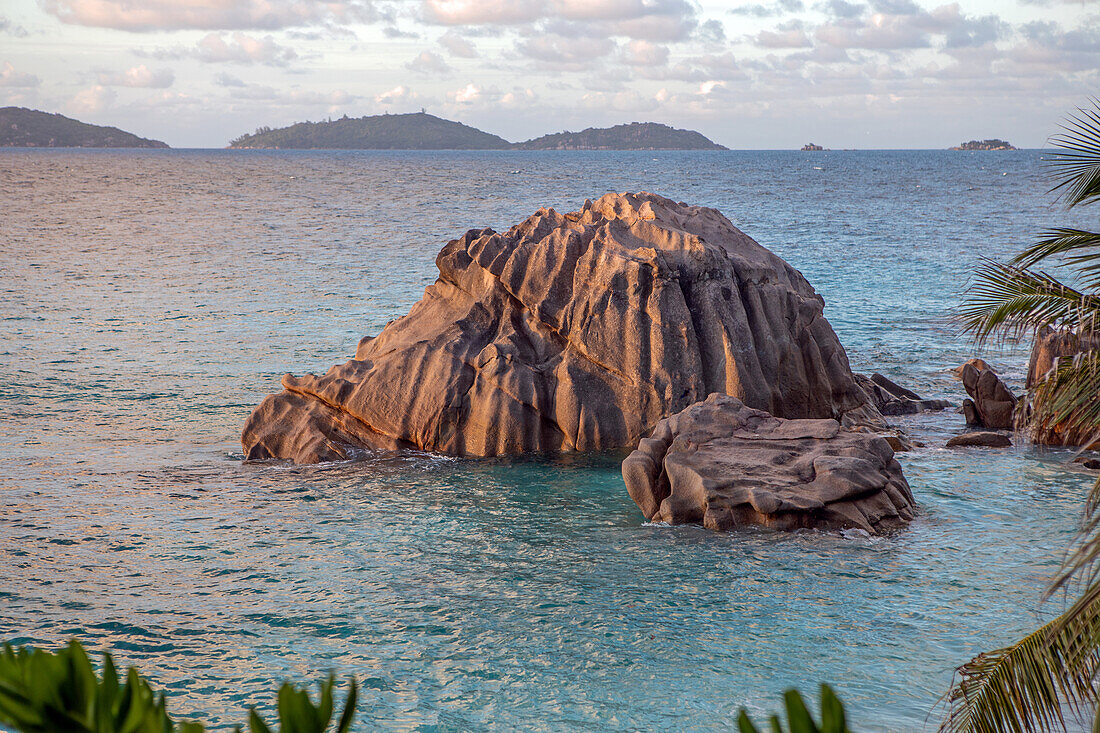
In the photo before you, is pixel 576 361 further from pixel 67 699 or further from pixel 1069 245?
pixel 67 699

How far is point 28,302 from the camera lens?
3738 cm

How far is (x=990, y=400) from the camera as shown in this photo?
20.5m

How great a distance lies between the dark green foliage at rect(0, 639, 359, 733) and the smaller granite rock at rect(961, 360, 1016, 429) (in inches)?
833

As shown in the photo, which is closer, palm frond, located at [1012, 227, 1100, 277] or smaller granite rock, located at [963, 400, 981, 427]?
palm frond, located at [1012, 227, 1100, 277]

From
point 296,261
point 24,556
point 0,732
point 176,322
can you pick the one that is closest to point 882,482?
point 0,732

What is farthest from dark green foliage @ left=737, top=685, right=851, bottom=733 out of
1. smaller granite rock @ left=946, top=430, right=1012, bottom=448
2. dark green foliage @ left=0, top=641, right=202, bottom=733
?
smaller granite rock @ left=946, top=430, right=1012, bottom=448

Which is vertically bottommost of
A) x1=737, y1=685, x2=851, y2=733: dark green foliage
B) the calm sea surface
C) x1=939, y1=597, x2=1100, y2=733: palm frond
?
the calm sea surface

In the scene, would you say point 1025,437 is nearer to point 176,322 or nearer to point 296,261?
point 176,322

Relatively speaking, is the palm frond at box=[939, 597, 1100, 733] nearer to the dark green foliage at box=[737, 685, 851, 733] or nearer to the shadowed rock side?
the dark green foliage at box=[737, 685, 851, 733]

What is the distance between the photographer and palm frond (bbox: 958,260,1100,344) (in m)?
7.67

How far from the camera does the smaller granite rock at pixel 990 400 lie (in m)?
20.4

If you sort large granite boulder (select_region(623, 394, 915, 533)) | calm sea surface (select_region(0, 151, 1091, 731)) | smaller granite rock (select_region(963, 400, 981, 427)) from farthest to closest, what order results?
smaller granite rock (select_region(963, 400, 981, 427)) < large granite boulder (select_region(623, 394, 915, 533)) < calm sea surface (select_region(0, 151, 1091, 731))

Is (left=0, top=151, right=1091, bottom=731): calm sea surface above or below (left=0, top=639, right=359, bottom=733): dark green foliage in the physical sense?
below

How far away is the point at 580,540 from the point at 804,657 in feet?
14.2
